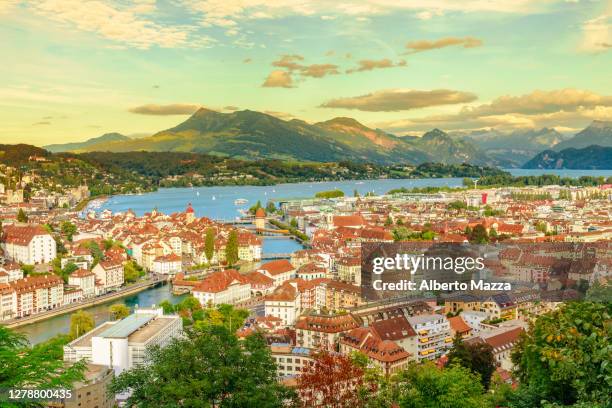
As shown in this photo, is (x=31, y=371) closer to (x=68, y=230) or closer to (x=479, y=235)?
(x=479, y=235)

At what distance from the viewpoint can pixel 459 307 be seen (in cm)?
1067

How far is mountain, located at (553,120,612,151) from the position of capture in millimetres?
137875

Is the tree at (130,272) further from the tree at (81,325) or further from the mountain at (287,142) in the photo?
the mountain at (287,142)

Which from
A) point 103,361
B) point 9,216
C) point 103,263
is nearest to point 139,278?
point 103,263

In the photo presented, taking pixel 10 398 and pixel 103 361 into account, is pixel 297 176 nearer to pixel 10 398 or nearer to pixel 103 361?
pixel 103 361

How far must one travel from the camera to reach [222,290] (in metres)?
12.2

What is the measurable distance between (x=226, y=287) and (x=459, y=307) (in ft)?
15.2

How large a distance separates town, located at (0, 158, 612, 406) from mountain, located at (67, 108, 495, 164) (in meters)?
64.0

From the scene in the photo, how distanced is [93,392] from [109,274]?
7.82 meters

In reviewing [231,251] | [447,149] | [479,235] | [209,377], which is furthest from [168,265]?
[447,149]

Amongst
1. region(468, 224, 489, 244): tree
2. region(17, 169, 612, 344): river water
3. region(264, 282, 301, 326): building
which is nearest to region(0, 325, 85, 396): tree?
region(17, 169, 612, 344): river water

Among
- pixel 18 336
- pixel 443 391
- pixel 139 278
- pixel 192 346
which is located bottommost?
pixel 139 278

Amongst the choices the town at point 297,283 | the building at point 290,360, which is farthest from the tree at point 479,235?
the building at point 290,360

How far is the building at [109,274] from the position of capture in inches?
539
